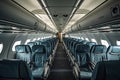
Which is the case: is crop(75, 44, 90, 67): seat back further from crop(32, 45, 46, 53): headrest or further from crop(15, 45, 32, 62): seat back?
crop(15, 45, 32, 62): seat back

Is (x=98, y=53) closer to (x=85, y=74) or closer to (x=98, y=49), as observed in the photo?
(x=98, y=49)

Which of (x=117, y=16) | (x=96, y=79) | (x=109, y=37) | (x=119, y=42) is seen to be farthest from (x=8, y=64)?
(x=109, y=37)

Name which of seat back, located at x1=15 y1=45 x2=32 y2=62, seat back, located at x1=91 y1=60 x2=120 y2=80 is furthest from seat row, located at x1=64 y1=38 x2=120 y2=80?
seat back, located at x1=91 y1=60 x2=120 y2=80

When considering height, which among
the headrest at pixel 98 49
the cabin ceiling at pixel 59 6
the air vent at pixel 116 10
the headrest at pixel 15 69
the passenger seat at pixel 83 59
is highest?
the cabin ceiling at pixel 59 6

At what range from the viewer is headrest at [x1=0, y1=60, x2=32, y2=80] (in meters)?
3.40

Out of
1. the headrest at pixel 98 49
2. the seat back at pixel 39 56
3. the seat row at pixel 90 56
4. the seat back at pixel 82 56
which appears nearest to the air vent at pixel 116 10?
the seat row at pixel 90 56

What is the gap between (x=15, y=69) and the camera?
344 centimetres

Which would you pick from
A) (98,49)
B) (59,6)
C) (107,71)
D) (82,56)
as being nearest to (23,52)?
(82,56)

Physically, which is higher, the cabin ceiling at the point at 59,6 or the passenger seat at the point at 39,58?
the cabin ceiling at the point at 59,6

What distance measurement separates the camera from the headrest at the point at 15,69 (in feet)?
11.2

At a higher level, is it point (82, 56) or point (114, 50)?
point (114, 50)

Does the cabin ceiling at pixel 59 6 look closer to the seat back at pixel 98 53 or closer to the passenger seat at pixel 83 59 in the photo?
the passenger seat at pixel 83 59

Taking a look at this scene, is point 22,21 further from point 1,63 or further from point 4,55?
point 4,55

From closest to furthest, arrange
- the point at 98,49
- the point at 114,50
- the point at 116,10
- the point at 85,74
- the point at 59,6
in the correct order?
the point at 116,10 < the point at 59,6 < the point at 85,74 < the point at 114,50 < the point at 98,49
